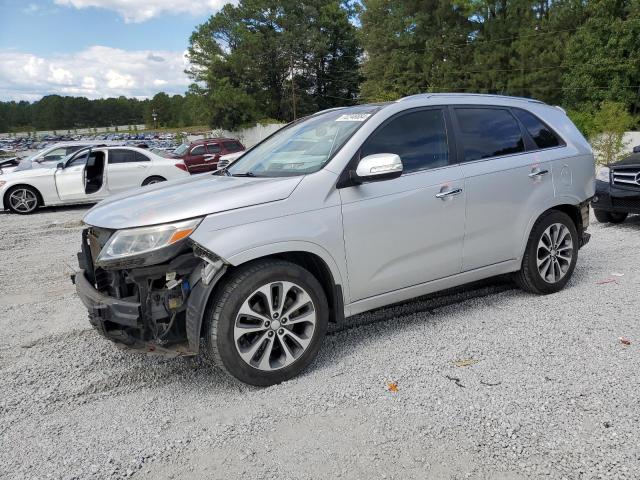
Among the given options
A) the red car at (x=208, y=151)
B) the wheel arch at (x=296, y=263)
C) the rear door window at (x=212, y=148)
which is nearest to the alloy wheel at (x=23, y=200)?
the red car at (x=208, y=151)

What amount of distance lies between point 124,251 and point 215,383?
107 centimetres

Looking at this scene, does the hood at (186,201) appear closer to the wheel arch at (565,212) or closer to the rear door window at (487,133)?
the rear door window at (487,133)

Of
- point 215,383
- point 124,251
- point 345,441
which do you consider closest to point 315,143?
point 124,251

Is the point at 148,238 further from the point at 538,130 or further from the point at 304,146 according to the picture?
the point at 538,130

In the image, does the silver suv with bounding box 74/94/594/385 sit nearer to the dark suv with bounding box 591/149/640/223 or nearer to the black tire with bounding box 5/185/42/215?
the dark suv with bounding box 591/149/640/223

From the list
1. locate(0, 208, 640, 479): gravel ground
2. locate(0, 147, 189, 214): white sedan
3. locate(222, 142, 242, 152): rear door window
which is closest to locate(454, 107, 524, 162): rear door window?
locate(0, 208, 640, 479): gravel ground

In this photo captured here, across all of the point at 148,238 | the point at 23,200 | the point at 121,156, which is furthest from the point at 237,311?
the point at 23,200

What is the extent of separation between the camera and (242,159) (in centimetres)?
468

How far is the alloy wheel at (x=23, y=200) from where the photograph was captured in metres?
12.5

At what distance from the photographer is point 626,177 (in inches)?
305

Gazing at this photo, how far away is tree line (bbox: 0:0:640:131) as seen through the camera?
39.2 meters

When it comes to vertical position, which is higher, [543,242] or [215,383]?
[543,242]

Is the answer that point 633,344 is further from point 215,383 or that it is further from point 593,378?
point 215,383

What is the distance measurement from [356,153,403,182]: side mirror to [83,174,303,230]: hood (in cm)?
43
